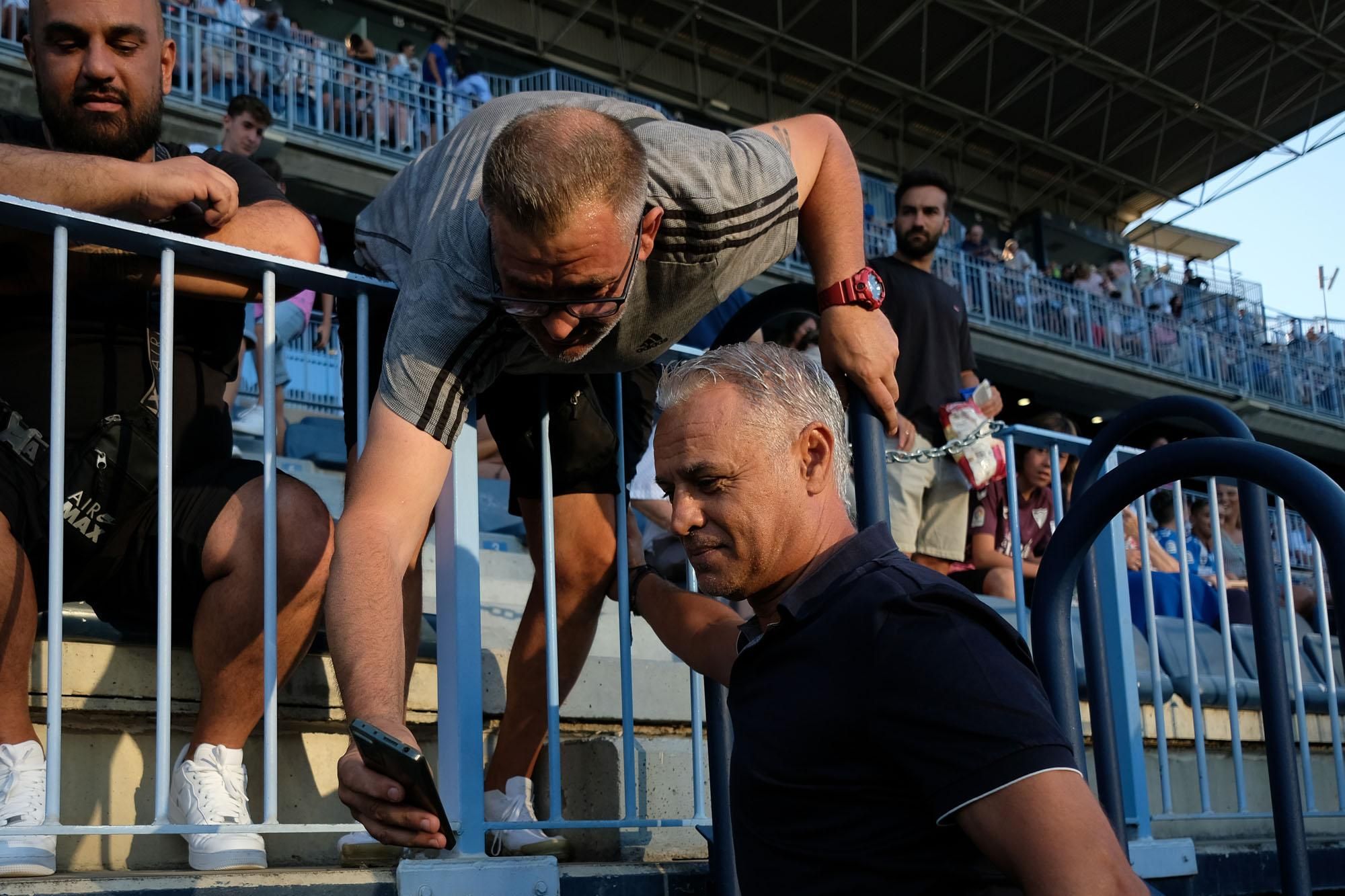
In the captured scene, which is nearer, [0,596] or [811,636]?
[811,636]

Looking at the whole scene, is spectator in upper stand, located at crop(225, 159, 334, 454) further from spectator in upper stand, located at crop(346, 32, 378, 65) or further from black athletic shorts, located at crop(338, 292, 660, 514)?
spectator in upper stand, located at crop(346, 32, 378, 65)

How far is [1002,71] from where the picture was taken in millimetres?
23031

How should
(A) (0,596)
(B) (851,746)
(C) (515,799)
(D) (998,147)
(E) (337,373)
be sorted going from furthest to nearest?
(D) (998,147) < (E) (337,373) < (C) (515,799) < (A) (0,596) < (B) (851,746)

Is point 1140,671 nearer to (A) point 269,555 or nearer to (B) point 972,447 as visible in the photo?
(B) point 972,447

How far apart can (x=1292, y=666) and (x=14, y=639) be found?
4487 millimetres

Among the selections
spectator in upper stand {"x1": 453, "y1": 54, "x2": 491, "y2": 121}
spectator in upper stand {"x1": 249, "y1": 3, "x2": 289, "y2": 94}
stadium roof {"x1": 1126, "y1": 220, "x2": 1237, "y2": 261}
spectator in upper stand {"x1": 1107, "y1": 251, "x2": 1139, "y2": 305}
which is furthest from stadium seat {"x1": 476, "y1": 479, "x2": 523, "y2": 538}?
stadium roof {"x1": 1126, "y1": 220, "x2": 1237, "y2": 261}

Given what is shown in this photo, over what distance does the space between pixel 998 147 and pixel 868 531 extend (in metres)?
25.3

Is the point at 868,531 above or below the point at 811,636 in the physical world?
above

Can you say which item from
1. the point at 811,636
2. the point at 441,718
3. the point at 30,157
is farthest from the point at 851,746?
the point at 30,157

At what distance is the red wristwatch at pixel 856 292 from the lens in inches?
108

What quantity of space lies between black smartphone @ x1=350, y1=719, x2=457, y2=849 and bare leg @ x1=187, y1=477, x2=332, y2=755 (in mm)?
854

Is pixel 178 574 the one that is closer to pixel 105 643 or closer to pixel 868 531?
pixel 105 643

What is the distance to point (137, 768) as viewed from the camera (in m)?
2.77

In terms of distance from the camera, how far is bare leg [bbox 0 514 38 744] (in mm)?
2367
